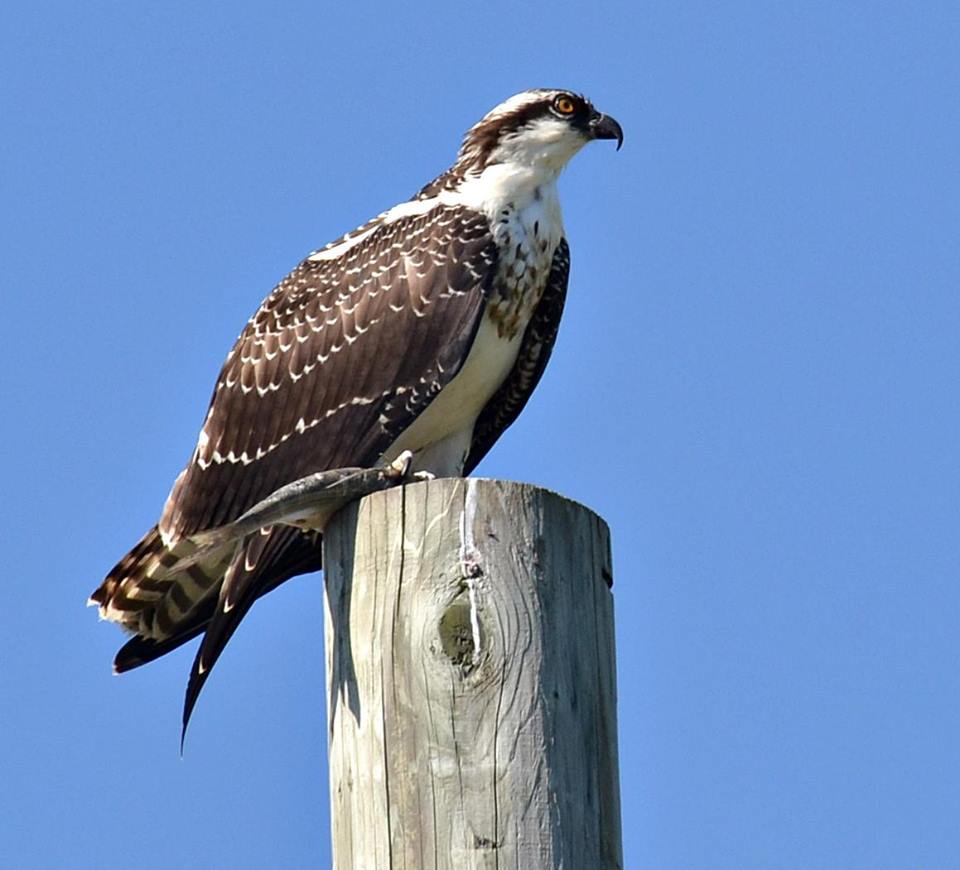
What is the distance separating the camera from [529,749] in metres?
3.75

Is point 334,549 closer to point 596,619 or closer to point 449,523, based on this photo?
point 449,523

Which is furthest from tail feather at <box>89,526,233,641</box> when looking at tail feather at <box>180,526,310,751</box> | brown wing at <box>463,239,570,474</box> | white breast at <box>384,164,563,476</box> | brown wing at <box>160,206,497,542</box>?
brown wing at <box>463,239,570,474</box>

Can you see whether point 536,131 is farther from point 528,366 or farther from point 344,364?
point 344,364

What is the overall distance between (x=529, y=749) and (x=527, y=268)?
3.50m

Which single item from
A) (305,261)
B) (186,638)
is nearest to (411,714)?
(186,638)

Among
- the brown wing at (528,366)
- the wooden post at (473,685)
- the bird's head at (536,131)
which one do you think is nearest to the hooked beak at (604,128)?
the bird's head at (536,131)

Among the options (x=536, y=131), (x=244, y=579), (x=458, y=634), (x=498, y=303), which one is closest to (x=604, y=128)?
(x=536, y=131)

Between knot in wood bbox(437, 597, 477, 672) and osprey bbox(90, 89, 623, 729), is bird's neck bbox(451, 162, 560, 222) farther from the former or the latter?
knot in wood bbox(437, 597, 477, 672)

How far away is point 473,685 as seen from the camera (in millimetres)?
3848

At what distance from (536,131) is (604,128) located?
309 mm

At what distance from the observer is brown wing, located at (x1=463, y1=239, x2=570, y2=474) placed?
7.17 meters

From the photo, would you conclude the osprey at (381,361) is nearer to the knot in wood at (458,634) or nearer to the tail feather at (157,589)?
the tail feather at (157,589)

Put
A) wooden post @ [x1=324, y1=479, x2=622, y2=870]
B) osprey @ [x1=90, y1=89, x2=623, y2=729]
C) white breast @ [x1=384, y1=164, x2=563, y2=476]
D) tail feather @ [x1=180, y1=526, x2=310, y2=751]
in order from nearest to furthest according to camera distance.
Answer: wooden post @ [x1=324, y1=479, x2=622, y2=870] → tail feather @ [x1=180, y1=526, x2=310, y2=751] → osprey @ [x1=90, y1=89, x2=623, y2=729] → white breast @ [x1=384, y1=164, x2=563, y2=476]

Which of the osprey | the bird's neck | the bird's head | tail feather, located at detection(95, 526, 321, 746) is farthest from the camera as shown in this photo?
the bird's head
